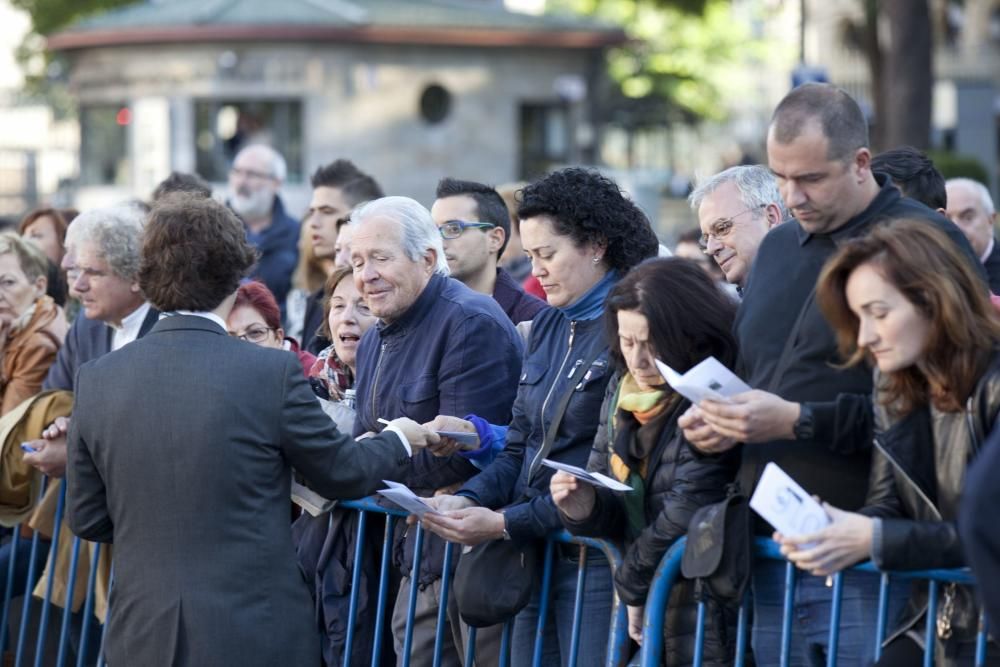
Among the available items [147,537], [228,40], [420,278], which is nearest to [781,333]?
[420,278]

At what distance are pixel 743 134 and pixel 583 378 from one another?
5065 centimetres

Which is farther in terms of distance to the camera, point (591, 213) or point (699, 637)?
point (591, 213)

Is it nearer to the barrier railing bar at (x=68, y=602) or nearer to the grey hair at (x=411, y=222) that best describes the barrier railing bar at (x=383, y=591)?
the grey hair at (x=411, y=222)

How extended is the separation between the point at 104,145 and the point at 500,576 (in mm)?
30643

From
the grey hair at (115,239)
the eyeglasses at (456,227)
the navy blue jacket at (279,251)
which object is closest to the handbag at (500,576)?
the eyeglasses at (456,227)

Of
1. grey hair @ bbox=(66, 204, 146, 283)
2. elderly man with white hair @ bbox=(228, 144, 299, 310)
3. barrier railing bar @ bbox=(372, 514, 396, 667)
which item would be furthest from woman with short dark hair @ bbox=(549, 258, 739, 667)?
elderly man with white hair @ bbox=(228, 144, 299, 310)

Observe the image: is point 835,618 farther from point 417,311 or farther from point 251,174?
point 251,174

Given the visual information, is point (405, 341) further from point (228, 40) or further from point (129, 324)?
point (228, 40)

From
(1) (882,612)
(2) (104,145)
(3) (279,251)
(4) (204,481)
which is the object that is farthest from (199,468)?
(2) (104,145)

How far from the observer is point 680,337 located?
447 centimetres

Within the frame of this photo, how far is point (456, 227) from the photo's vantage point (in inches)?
267

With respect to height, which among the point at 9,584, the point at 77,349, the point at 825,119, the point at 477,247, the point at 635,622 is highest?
the point at 825,119

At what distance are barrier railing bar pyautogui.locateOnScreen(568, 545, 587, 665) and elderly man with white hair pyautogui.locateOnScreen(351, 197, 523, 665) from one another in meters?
0.60

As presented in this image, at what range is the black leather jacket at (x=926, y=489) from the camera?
12.2ft
